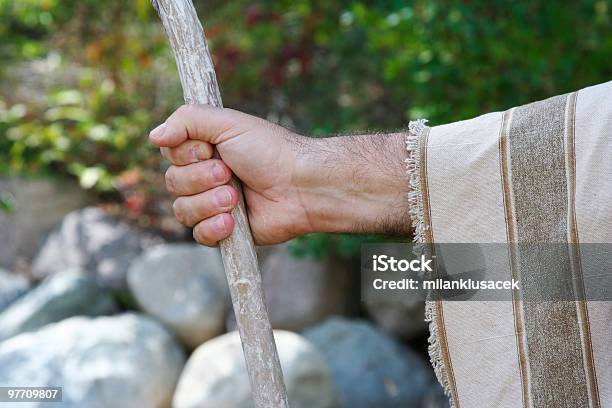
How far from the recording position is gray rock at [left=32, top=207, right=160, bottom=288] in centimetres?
464

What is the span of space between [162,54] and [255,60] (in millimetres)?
855

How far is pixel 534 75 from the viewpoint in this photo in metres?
3.14

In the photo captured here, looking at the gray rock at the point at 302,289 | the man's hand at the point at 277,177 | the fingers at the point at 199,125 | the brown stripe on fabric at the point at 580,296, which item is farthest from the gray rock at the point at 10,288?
the brown stripe on fabric at the point at 580,296

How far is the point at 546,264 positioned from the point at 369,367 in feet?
7.85

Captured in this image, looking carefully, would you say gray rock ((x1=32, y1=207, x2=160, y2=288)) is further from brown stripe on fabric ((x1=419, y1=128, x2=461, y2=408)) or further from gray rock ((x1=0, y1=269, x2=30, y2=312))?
brown stripe on fabric ((x1=419, y1=128, x2=461, y2=408))

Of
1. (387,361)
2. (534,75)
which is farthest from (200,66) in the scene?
(387,361)

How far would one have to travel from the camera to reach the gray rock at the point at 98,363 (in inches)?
122

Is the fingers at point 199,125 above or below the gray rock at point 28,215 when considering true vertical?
below

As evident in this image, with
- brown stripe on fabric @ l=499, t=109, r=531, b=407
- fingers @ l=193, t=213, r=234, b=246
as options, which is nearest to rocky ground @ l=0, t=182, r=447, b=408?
fingers @ l=193, t=213, r=234, b=246

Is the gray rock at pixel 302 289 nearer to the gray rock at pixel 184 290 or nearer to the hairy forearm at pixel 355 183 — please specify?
the gray rock at pixel 184 290

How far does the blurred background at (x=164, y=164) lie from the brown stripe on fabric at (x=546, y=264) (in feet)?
3.66

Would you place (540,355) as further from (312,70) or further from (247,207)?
(312,70)

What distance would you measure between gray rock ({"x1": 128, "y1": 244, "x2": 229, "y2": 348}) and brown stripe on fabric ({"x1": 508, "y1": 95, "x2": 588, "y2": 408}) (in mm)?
2745

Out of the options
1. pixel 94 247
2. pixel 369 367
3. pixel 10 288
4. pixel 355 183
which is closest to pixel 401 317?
pixel 369 367
